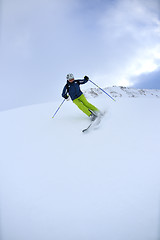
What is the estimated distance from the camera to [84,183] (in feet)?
8.24

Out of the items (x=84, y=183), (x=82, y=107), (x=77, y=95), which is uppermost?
(x=77, y=95)

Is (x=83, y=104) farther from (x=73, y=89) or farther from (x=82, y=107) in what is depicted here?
(x=73, y=89)

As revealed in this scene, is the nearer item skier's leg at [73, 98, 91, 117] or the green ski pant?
skier's leg at [73, 98, 91, 117]

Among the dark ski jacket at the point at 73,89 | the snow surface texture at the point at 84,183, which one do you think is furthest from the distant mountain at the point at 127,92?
the snow surface texture at the point at 84,183

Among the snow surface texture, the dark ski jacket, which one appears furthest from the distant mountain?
the snow surface texture

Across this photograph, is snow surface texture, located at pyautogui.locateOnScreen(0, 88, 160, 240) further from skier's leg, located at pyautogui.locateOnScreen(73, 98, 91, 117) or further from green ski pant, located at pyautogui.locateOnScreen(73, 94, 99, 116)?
green ski pant, located at pyautogui.locateOnScreen(73, 94, 99, 116)

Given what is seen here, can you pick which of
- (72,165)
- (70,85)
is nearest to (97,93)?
(70,85)

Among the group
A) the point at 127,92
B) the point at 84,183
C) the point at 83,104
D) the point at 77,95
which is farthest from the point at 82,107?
the point at 127,92

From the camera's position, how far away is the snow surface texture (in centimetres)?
184

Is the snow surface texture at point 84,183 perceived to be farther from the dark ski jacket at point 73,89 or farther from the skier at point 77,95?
the dark ski jacket at point 73,89

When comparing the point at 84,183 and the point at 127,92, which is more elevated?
the point at 127,92

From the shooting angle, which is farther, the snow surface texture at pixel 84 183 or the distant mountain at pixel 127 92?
the distant mountain at pixel 127 92

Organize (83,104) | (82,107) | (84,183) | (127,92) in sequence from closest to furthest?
(84,183) < (82,107) < (83,104) < (127,92)

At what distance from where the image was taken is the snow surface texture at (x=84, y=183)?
184cm
